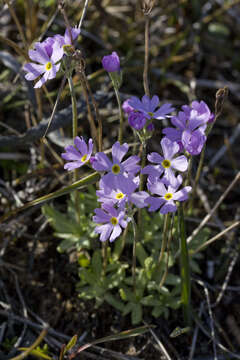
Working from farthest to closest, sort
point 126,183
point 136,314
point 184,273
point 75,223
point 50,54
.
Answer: point 75,223
point 136,314
point 184,273
point 50,54
point 126,183

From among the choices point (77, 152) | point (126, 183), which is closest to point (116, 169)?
point (126, 183)

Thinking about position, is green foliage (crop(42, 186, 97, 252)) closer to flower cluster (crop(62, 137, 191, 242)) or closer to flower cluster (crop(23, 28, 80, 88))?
flower cluster (crop(62, 137, 191, 242))

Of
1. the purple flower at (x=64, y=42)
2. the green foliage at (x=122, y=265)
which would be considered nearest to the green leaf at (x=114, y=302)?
the green foliage at (x=122, y=265)

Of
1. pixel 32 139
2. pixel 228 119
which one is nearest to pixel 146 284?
pixel 32 139

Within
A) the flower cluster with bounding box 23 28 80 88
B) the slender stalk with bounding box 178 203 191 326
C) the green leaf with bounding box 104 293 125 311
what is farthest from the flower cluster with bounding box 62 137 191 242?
the green leaf with bounding box 104 293 125 311

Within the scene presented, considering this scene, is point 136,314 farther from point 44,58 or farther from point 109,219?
point 44,58

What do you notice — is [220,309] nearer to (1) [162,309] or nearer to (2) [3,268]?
(1) [162,309]

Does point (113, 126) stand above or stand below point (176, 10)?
below
